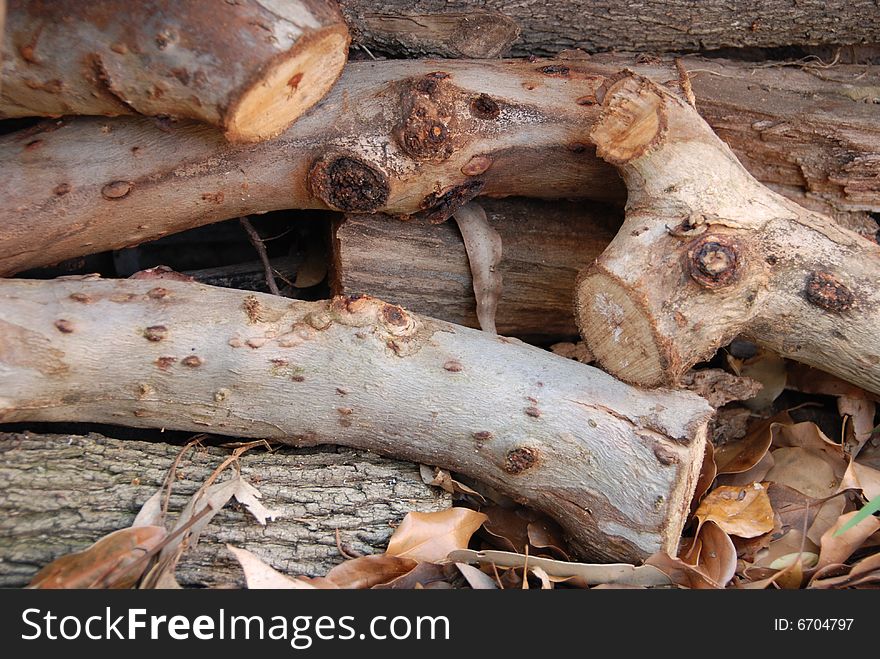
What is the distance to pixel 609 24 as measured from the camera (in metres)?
2.50

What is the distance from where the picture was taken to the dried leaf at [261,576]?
5.85ft

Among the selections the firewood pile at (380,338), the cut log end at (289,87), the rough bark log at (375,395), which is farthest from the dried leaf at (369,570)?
the cut log end at (289,87)

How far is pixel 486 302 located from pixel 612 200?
18.5 inches

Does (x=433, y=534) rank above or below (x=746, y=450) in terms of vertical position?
below

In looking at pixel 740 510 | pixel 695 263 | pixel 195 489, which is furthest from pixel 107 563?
pixel 740 510

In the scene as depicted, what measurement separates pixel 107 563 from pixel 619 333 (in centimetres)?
128

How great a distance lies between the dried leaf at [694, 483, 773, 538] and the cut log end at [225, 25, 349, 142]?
1492mm

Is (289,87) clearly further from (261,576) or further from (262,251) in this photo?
(261,576)

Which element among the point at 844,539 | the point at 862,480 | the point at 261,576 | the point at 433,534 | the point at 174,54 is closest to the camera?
the point at 174,54

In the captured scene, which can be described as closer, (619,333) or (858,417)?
(619,333)

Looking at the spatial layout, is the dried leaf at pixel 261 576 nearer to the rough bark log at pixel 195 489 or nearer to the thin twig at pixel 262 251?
the rough bark log at pixel 195 489

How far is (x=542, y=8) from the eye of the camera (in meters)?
2.46

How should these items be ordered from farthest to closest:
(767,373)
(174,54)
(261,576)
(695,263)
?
1. (767,373)
2. (695,263)
3. (261,576)
4. (174,54)
